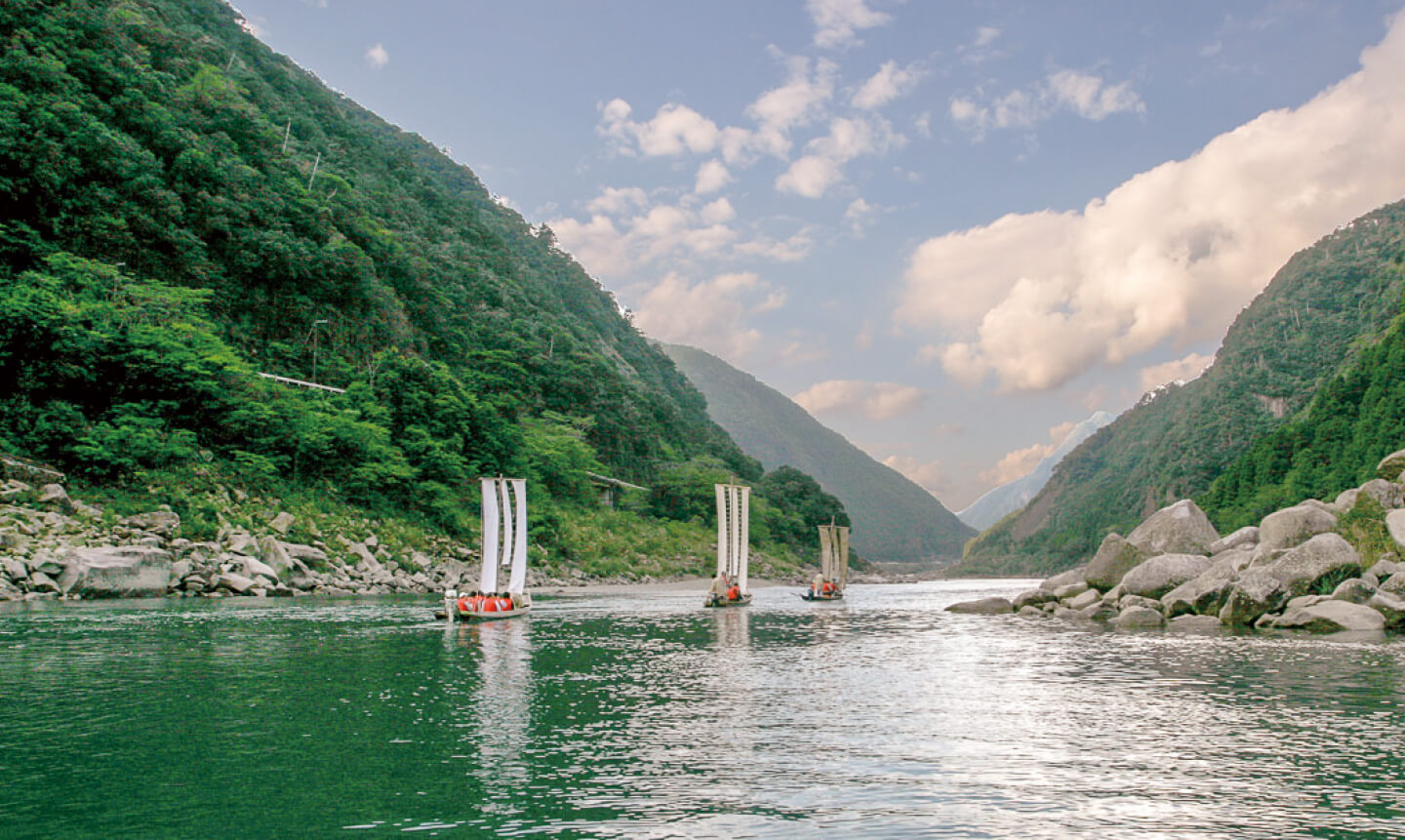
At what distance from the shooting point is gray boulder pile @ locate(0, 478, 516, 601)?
40.7 metres

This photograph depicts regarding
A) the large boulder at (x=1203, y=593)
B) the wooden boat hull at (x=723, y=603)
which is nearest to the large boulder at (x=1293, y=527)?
the large boulder at (x=1203, y=593)

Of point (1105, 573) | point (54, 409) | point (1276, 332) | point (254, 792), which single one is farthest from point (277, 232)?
point (1276, 332)

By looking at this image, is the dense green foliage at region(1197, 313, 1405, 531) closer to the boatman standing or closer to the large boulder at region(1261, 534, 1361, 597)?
the large boulder at region(1261, 534, 1361, 597)

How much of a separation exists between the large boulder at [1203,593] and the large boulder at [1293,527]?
2.12 m

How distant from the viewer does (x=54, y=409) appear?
49531 millimetres

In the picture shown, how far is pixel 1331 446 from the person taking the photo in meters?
100

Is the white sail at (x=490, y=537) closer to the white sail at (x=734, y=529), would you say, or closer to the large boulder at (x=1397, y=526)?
the white sail at (x=734, y=529)

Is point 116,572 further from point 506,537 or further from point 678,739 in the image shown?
point 678,739

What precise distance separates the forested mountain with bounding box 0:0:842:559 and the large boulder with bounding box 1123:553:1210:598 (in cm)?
5149

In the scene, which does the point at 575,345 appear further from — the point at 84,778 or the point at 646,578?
the point at 84,778

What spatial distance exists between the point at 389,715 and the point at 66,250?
57965mm

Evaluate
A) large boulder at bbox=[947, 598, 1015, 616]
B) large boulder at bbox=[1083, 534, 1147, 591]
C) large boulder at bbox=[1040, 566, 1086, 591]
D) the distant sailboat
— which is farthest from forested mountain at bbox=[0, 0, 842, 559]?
large boulder at bbox=[1083, 534, 1147, 591]

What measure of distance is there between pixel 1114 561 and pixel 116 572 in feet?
165

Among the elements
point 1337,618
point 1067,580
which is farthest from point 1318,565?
point 1067,580
